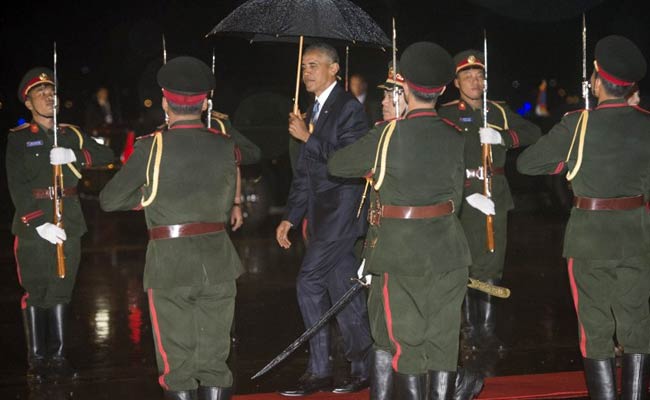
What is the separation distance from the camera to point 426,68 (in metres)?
5.53

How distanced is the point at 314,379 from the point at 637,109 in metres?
2.67

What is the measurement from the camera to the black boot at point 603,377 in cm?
597

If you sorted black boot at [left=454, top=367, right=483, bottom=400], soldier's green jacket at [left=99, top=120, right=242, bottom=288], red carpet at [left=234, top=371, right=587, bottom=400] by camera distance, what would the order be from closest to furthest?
1. soldier's green jacket at [left=99, top=120, right=242, bottom=288]
2. black boot at [left=454, top=367, right=483, bottom=400]
3. red carpet at [left=234, top=371, right=587, bottom=400]

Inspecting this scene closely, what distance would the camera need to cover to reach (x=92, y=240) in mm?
14836

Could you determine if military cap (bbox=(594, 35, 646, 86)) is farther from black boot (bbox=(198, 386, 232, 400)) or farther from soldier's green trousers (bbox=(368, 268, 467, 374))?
black boot (bbox=(198, 386, 232, 400))

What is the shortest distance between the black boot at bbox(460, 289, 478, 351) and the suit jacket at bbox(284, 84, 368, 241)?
5.48ft

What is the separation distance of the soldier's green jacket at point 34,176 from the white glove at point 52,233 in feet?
0.72

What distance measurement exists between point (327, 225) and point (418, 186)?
1.51 metres

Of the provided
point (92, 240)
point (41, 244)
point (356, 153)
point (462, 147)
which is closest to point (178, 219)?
point (356, 153)

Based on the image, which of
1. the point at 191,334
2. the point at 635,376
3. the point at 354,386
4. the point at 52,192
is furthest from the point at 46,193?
the point at 635,376

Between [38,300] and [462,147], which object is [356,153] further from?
[38,300]

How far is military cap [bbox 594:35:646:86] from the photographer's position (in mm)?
5871

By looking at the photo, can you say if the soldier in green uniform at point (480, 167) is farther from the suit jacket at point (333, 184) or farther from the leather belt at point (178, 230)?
the leather belt at point (178, 230)

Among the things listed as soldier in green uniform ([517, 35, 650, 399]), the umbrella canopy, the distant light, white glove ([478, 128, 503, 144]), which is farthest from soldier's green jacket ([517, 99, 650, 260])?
the distant light
